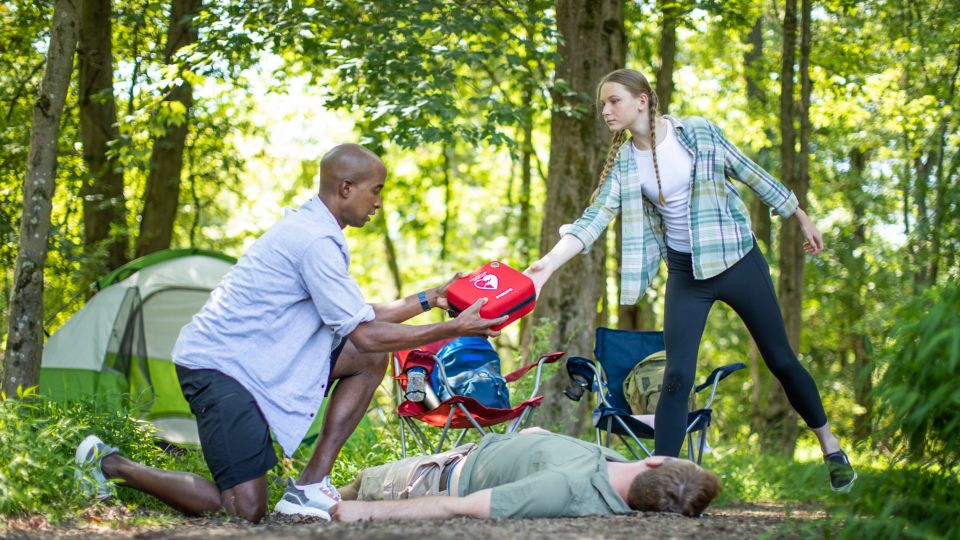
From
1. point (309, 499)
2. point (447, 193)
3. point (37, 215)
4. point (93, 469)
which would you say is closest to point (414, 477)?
point (309, 499)

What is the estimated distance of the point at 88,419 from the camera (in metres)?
3.92

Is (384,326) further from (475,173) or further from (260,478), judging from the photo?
(475,173)

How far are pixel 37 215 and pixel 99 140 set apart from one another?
3.76m

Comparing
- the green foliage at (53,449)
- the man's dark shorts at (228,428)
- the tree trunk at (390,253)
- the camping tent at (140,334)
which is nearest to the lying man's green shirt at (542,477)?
the man's dark shorts at (228,428)

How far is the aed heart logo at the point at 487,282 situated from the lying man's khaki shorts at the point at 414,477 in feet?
1.98

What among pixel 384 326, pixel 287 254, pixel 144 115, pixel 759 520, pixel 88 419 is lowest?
pixel 759 520

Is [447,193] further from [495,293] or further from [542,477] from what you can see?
[542,477]

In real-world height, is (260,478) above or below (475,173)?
below

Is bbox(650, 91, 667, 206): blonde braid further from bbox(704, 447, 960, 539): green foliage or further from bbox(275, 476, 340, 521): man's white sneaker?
bbox(275, 476, 340, 521): man's white sneaker

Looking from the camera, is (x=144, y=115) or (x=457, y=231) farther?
(x=457, y=231)

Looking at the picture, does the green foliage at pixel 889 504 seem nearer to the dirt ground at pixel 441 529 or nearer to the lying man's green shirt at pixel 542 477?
the dirt ground at pixel 441 529

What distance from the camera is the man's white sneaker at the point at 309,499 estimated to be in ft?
11.3

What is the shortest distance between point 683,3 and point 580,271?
269 cm

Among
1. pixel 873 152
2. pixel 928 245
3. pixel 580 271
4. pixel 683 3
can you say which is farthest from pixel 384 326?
pixel 873 152
